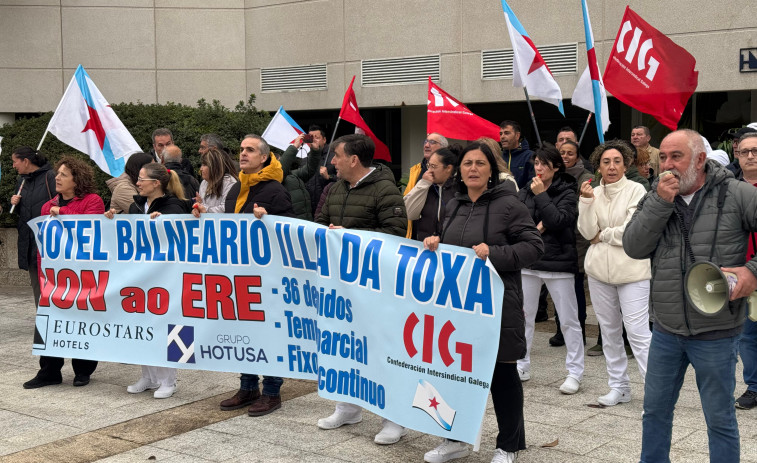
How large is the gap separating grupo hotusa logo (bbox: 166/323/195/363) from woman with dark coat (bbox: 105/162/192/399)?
299mm

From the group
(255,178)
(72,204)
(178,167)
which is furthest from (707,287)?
(178,167)

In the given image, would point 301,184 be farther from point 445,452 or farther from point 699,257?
point 699,257

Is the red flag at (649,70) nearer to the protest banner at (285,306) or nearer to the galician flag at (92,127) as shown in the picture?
the protest banner at (285,306)

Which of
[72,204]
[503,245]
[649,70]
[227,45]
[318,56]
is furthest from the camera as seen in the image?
[227,45]

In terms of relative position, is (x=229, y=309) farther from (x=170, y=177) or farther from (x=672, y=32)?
(x=672, y=32)

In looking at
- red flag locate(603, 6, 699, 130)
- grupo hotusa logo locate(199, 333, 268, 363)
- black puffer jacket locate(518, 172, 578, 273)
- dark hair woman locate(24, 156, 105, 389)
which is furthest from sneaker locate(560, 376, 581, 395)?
dark hair woman locate(24, 156, 105, 389)

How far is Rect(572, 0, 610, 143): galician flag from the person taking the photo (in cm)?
841

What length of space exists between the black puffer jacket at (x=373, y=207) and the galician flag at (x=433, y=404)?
3.82ft

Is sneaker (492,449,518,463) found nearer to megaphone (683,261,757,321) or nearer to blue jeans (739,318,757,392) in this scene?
megaphone (683,261,757,321)

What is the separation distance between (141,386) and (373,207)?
2.72m

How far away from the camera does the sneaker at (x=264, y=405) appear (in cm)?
667

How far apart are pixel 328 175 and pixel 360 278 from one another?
4.97 metres

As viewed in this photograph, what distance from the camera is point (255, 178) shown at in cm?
687

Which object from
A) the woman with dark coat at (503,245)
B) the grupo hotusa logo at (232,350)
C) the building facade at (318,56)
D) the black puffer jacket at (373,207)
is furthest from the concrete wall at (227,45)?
the woman with dark coat at (503,245)
